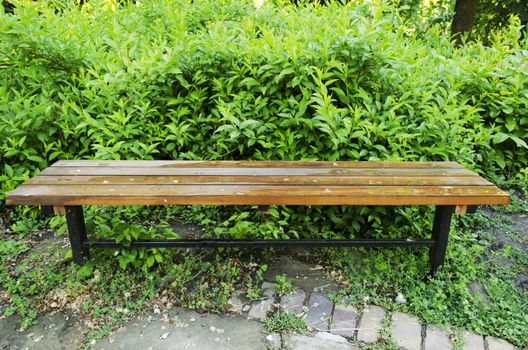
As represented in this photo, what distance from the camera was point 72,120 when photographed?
351 centimetres

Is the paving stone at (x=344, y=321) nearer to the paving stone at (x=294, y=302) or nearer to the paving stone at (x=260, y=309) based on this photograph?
the paving stone at (x=294, y=302)

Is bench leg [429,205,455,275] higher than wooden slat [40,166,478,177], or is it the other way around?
wooden slat [40,166,478,177]

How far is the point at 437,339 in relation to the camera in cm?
239

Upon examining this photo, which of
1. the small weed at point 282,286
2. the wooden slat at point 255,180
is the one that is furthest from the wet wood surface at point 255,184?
the small weed at point 282,286

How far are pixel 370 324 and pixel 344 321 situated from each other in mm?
149

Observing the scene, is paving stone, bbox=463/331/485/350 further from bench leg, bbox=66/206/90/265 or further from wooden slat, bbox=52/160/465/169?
bench leg, bbox=66/206/90/265

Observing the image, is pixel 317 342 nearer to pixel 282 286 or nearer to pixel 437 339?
pixel 282 286

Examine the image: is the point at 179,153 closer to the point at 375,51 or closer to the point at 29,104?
the point at 29,104

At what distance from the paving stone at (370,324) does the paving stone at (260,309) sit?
547mm

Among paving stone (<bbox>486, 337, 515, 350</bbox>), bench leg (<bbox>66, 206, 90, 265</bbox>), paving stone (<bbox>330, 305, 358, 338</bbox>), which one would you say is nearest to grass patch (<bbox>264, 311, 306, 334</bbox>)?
paving stone (<bbox>330, 305, 358, 338</bbox>)

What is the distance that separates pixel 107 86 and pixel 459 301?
2.98 meters

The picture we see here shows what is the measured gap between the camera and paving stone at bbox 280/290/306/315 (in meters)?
2.59

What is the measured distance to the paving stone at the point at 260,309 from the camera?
254 centimetres

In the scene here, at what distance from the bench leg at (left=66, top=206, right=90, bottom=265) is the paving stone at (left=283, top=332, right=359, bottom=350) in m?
1.42
